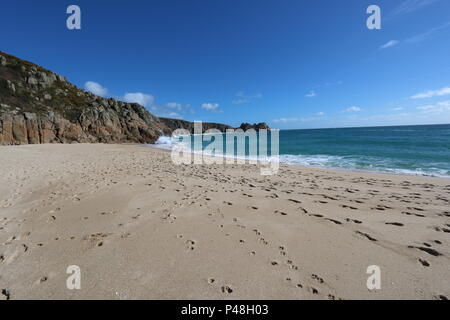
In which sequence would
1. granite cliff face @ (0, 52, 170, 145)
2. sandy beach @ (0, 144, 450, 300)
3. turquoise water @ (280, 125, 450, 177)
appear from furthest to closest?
granite cliff face @ (0, 52, 170, 145) → turquoise water @ (280, 125, 450, 177) → sandy beach @ (0, 144, 450, 300)

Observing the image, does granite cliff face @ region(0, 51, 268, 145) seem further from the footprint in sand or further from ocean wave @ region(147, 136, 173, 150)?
the footprint in sand

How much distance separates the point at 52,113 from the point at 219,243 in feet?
135

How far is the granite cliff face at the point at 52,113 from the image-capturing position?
27047 mm

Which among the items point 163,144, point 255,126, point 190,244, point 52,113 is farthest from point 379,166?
point 255,126

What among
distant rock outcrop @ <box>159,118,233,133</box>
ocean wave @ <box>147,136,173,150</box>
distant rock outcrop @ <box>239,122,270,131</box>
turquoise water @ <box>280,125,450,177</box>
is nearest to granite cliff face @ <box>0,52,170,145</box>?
ocean wave @ <box>147,136,173,150</box>

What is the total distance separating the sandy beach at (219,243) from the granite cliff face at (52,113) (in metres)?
→ 31.2

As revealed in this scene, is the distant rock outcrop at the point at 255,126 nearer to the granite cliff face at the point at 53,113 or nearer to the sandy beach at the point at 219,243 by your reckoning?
the granite cliff face at the point at 53,113

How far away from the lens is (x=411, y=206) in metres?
5.31

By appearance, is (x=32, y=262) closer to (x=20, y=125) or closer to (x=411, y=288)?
(x=411, y=288)

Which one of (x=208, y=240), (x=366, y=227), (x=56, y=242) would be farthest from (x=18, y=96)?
(x=366, y=227)

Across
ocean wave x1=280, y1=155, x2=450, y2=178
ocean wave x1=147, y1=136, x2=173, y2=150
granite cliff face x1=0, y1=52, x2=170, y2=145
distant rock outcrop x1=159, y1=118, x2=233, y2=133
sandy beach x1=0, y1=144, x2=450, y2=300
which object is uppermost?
distant rock outcrop x1=159, y1=118, x2=233, y2=133

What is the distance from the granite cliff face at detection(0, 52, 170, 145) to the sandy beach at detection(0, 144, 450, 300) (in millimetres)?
31152

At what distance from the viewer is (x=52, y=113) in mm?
30703

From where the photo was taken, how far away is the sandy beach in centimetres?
244
